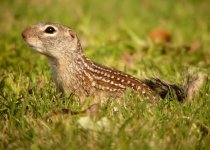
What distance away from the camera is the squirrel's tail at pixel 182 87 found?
5.59 metres

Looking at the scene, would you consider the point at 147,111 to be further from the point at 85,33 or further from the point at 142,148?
the point at 85,33

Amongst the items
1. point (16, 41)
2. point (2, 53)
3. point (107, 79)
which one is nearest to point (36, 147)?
point (107, 79)

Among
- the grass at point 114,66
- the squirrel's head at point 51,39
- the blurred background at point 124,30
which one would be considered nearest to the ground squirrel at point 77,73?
the squirrel's head at point 51,39

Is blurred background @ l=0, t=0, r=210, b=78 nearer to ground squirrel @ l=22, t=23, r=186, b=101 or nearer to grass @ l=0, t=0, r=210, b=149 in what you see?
grass @ l=0, t=0, r=210, b=149

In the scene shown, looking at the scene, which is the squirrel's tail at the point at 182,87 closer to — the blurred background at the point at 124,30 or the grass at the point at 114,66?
the grass at the point at 114,66

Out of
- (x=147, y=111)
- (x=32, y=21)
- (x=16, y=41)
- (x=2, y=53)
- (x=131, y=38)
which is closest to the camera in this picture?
(x=147, y=111)

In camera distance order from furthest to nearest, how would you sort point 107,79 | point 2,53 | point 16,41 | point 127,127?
1. point 16,41
2. point 2,53
3. point 107,79
4. point 127,127

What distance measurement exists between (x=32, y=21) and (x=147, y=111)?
16.4 feet

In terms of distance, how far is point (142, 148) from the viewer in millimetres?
4191

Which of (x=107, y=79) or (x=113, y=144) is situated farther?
(x=107, y=79)

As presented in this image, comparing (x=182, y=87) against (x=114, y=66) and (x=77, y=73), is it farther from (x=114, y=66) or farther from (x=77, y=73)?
(x=114, y=66)

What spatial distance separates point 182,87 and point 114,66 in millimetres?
1947

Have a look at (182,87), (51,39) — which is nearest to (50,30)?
(51,39)

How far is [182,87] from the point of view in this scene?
575 cm
